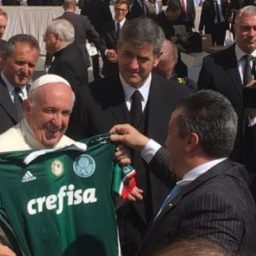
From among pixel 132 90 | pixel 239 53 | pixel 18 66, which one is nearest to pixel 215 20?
pixel 239 53

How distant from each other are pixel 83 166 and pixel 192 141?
77 cm

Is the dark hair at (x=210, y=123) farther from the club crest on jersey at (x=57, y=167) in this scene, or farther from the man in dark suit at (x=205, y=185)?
the club crest on jersey at (x=57, y=167)

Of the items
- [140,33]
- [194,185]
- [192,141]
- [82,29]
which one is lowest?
[82,29]

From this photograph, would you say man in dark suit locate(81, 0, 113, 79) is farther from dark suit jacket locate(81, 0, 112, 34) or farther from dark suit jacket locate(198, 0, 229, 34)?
dark suit jacket locate(198, 0, 229, 34)

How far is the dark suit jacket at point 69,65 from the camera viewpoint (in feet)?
22.4

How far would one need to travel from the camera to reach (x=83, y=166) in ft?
10.5

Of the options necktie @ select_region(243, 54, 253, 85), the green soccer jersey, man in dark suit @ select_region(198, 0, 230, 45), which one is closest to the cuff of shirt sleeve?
the green soccer jersey

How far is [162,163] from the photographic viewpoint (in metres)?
3.38

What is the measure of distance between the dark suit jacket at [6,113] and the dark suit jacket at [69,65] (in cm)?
217

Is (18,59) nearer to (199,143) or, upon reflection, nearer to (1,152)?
(1,152)

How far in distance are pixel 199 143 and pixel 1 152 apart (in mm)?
979

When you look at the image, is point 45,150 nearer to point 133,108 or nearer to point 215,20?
point 133,108

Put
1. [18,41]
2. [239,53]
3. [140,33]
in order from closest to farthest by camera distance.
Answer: [140,33]
[18,41]
[239,53]

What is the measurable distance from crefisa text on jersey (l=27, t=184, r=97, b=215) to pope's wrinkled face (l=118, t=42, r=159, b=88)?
78 cm
